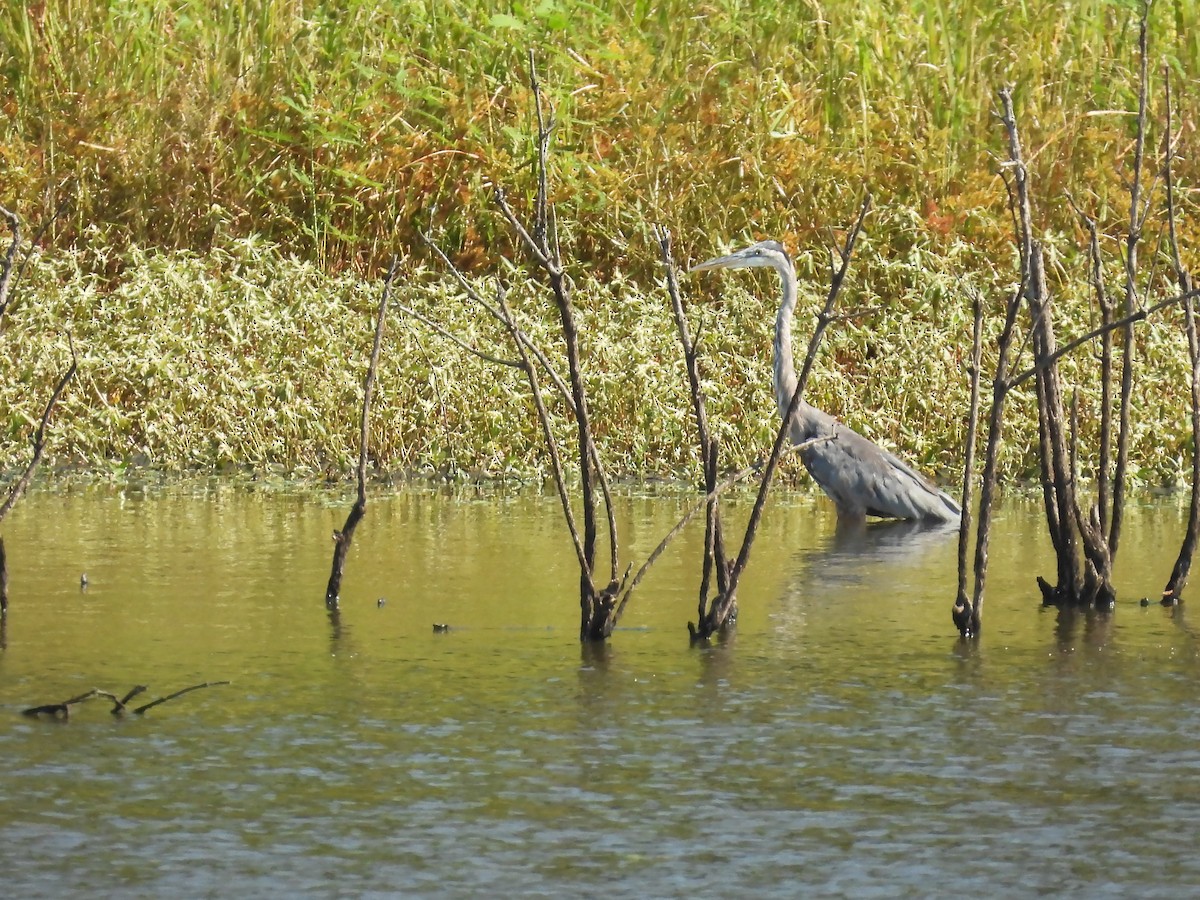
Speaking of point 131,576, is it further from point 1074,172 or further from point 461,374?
point 1074,172

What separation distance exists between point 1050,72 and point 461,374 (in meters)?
4.41

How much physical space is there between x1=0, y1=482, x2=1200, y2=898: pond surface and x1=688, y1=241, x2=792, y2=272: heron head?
7.90 ft

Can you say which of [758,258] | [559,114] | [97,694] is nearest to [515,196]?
[559,114]

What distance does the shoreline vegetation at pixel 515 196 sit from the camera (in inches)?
446

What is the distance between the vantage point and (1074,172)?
13.3 metres

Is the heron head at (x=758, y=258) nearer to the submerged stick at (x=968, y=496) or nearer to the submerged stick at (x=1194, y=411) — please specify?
the submerged stick at (x=1194, y=411)

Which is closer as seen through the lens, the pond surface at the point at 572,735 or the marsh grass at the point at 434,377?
the pond surface at the point at 572,735

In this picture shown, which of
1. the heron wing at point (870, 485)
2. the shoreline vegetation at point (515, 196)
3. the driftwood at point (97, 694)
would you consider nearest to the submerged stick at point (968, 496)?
the driftwood at point (97, 694)

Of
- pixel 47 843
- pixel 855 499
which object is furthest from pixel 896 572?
pixel 47 843

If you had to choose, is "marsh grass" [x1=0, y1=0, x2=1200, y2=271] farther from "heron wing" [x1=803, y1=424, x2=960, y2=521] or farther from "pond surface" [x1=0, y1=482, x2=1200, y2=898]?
"pond surface" [x1=0, y1=482, x2=1200, y2=898]

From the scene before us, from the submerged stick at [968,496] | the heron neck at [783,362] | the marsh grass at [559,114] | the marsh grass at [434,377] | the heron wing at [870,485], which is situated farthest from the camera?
the marsh grass at [559,114]

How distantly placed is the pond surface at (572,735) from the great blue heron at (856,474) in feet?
4.31

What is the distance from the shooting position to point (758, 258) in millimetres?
10672

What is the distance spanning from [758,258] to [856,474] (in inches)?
54.9
